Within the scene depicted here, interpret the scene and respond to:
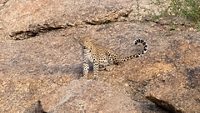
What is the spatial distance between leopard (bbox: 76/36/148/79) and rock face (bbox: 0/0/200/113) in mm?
113

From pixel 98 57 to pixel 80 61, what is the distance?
715 millimetres

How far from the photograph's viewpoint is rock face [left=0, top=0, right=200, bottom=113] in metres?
8.70

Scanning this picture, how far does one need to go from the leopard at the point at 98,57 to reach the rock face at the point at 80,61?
0.11m

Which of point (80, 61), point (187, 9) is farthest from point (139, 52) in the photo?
point (187, 9)

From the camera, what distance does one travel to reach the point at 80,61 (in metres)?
10.7

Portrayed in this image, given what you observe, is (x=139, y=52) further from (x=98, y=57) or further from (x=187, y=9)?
(x=187, y=9)

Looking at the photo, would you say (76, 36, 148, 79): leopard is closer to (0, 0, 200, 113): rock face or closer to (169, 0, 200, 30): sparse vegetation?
(0, 0, 200, 113): rock face

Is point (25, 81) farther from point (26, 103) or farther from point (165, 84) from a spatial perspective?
point (165, 84)

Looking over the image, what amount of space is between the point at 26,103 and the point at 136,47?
233 centimetres

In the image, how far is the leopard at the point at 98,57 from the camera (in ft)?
32.9

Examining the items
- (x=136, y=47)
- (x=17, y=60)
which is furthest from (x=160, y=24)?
(x=17, y=60)

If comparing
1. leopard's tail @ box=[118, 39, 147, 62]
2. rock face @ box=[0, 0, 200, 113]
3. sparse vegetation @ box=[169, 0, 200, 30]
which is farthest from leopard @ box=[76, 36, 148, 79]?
sparse vegetation @ box=[169, 0, 200, 30]

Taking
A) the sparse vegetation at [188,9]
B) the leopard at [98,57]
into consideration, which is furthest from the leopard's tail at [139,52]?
the sparse vegetation at [188,9]

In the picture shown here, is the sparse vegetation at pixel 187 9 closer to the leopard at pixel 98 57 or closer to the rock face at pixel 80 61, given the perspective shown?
the rock face at pixel 80 61
